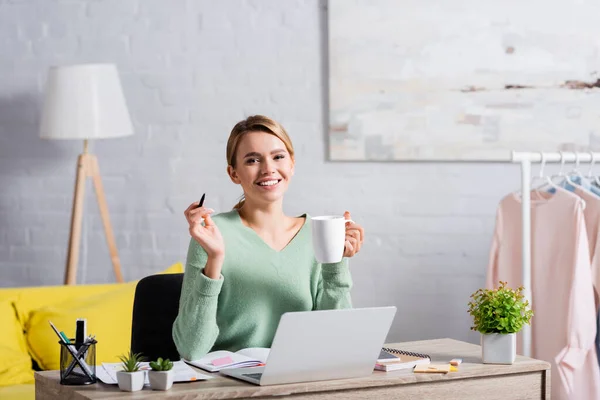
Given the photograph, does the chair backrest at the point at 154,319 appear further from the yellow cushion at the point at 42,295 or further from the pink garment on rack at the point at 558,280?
the pink garment on rack at the point at 558,280

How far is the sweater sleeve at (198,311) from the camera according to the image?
6.21 feet

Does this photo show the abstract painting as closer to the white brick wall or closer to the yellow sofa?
the white brick wall

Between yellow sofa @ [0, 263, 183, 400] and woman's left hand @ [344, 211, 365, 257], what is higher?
woman's left hand @ [344, 211, 365, 257]

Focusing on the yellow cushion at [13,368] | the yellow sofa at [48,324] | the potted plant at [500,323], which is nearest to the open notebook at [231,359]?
the potted plant at [500,323]

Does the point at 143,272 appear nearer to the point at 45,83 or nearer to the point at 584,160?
the point at 45,83

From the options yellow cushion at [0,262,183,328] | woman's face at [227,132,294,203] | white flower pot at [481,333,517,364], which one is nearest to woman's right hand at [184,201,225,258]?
woman's face at [227,132,294,203]

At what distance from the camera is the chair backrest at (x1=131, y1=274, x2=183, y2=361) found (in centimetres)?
224

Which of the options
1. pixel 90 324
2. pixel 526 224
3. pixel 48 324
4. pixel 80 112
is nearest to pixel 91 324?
pixel 90 324

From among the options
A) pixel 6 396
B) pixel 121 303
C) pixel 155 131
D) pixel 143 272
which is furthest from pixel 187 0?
pixel 6 396

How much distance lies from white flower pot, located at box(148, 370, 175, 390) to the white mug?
37 cm

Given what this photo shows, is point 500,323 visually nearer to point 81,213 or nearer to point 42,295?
point 42,295

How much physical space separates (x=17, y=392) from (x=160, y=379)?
1.36m

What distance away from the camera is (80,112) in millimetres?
3477

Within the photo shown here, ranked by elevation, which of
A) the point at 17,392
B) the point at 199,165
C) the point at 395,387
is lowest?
the point at 17,392
